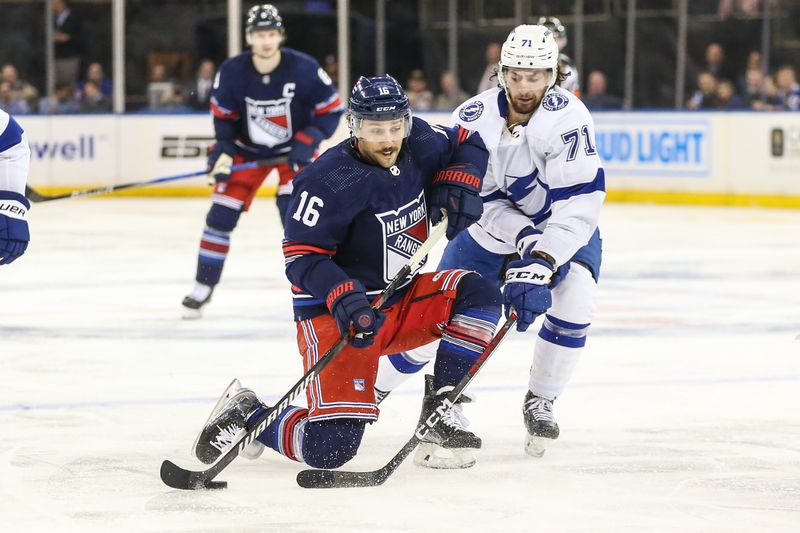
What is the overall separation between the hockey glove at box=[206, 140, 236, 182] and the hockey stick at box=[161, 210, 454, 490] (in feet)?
9.24

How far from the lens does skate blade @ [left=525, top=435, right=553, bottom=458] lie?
3500mm

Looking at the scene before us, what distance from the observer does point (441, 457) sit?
3.44 meters

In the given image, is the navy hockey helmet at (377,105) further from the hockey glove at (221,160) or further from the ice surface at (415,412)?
the hockey glove at (221,160)

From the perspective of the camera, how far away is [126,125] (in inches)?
492

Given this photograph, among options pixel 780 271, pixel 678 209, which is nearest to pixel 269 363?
pixel 780 271

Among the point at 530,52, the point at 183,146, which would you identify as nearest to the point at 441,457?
the point at 530,52

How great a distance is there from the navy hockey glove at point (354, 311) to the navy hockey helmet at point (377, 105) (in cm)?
35

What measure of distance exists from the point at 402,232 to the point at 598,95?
876 cm

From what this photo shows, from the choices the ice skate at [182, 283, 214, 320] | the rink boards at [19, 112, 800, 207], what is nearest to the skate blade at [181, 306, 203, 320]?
the ice skate at [182, 283, 214, 320]

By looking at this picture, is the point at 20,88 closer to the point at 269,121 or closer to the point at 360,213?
the point at 269,121

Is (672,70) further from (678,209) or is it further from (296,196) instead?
(296,196)

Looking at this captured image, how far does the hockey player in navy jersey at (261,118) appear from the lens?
627 cm

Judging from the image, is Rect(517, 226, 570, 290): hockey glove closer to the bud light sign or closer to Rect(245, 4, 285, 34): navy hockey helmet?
Rect(245, 4, 285, 34): navy hockey helmet

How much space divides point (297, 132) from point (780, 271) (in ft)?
8.25
